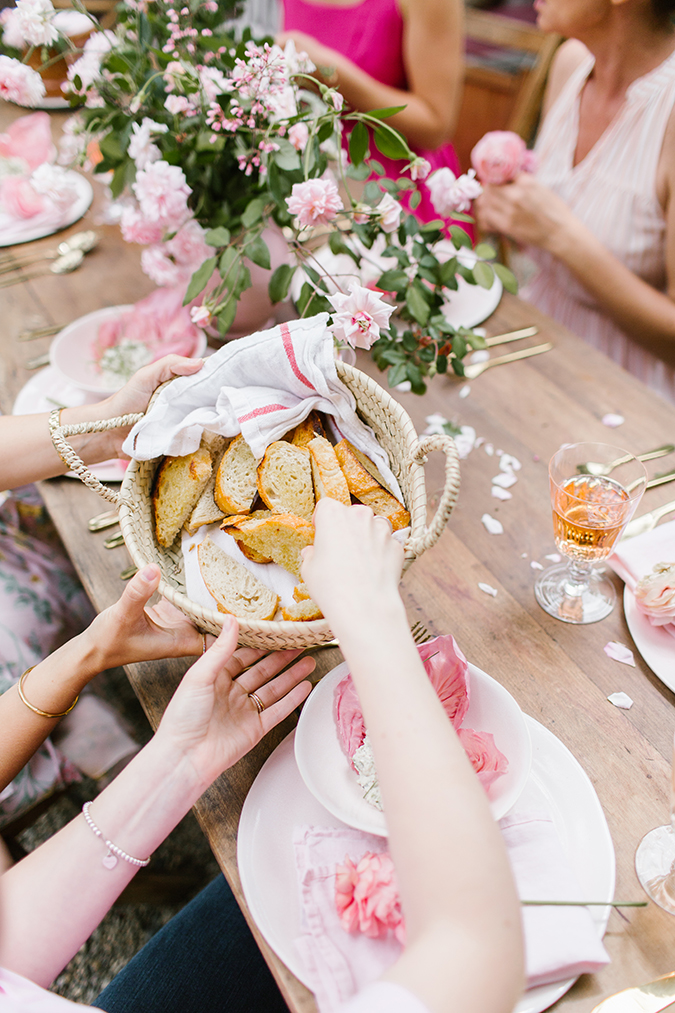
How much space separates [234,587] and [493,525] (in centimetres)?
41

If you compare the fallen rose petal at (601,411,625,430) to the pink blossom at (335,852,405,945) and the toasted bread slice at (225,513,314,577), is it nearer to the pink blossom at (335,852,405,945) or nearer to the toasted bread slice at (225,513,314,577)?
the toasted bread slice at (225,513,314,577)

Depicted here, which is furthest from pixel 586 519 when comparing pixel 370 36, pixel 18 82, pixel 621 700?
pixel 370 36

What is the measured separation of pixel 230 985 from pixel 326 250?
1334 millimetres

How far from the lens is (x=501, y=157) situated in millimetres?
1458

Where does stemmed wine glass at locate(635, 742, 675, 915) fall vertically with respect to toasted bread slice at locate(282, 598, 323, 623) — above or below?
below

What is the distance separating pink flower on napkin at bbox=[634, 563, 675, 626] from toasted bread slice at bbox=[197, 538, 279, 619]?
46cm

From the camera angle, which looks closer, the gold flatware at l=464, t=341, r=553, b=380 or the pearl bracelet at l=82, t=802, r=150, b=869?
the pearl bracelet at l=82, t=802, r=150, b=869

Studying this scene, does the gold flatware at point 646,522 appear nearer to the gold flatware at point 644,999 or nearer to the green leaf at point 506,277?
the green leaf at point 506,277

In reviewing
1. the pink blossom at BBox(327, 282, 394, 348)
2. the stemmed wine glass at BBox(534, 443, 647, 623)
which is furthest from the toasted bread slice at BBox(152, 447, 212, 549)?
the stemmed wine glass at BBox(534, 443, 647, 623)

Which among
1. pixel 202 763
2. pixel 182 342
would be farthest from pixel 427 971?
pixel 182 342

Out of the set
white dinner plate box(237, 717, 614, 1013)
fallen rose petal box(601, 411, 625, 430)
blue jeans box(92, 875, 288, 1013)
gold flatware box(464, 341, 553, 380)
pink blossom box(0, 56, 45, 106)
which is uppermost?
pink blossom box(0, 56, 45, 106)

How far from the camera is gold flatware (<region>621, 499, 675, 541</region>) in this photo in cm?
96

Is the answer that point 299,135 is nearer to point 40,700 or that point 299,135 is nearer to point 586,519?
point 586,519

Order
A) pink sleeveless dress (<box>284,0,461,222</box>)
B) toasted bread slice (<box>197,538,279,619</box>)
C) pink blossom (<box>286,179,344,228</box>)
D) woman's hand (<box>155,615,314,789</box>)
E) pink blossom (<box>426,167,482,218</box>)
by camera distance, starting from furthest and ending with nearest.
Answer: pink sleeveless dress (<box>284,0,461,222</box>) → pink blossom (<box>426,167,482,218</box>) → pink blossom (<box>286,179,344,228</box>) → toasted bread slice (<box>197,538,279,619</box>) → woman's hand (<box>155,615,314,789</box>)
